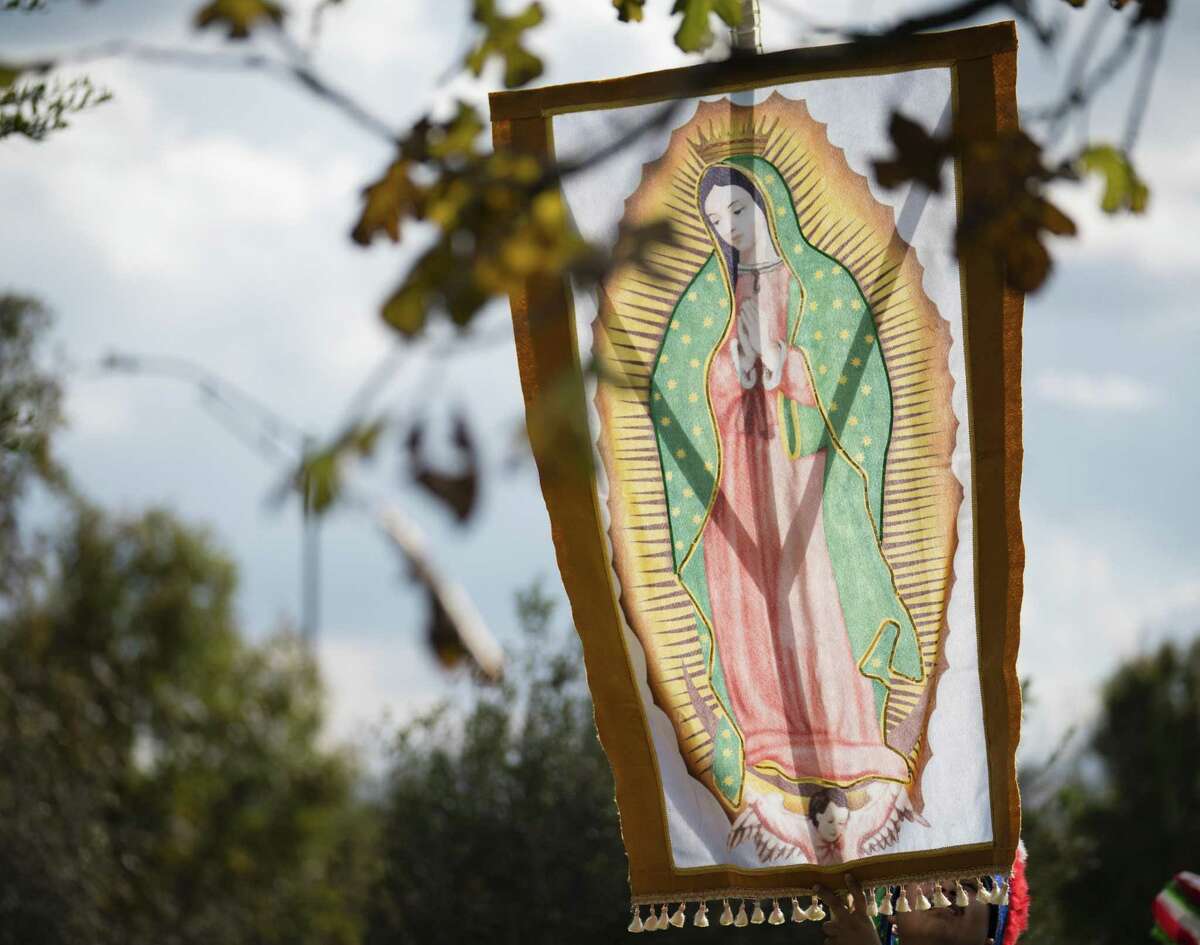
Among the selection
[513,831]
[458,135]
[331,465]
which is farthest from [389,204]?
[513,831]

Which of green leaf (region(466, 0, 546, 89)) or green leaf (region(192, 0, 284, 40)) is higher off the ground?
green leaf (region(466, 0, 546, 89))

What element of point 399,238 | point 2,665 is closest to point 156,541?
point 2,665

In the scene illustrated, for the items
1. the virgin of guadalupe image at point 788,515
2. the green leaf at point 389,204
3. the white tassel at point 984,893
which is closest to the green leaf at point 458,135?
the green leaf at point 389,204

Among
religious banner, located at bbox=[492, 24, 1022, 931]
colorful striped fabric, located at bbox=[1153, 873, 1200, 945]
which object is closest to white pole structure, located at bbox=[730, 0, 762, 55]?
religious banner, located at bbox=[492, 24, 1022, 931]

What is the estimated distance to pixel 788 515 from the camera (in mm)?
3529

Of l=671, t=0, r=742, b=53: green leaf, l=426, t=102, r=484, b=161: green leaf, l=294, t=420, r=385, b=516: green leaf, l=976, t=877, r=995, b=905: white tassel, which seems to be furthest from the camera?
l=976, t=877, r=995, b=905: white tassel

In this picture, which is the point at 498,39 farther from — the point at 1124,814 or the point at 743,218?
the point at 1124,814

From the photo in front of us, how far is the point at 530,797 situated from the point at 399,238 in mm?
4958

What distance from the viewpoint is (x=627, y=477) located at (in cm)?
363

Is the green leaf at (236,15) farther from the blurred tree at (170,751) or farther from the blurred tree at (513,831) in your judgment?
the blurred tree at (170,751)

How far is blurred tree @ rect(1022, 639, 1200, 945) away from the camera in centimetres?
640

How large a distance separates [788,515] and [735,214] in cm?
77

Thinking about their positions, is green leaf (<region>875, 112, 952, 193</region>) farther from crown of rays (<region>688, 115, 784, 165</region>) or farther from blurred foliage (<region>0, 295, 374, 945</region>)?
blurred foliage (<region>0, 295, 374, 945</region>)

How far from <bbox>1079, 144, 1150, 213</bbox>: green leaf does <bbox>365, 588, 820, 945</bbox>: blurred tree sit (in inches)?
176
